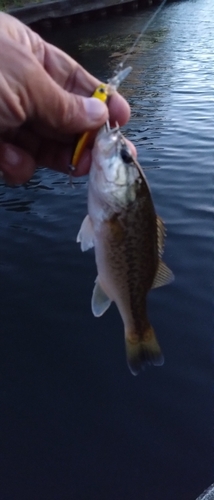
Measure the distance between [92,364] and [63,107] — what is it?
10.3ft

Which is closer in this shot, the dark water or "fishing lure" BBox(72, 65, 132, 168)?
"fishing lure" BBox(72, 65, 132, 168)

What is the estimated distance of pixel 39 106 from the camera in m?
2.43

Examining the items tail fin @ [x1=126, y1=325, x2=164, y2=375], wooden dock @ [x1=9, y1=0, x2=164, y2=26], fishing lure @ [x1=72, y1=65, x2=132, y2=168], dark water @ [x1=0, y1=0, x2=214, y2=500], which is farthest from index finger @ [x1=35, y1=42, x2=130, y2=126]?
wooden dock @ [x1=9, y1=0, x2=164, y2=26]

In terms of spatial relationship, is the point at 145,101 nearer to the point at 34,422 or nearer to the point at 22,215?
the point at 22,215

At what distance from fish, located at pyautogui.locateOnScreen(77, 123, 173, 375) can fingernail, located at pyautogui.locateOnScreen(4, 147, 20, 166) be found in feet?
2.60

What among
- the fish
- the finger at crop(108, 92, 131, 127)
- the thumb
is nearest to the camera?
the fish

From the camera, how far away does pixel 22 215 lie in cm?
779

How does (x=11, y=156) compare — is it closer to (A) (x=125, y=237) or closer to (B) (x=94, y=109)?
(B) (x=94, y=109)

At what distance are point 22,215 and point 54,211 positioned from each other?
48cm

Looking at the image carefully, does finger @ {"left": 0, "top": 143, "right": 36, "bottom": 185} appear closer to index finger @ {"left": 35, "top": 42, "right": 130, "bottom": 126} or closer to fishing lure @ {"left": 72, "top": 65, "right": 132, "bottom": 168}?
index finger @ {"left": 35, "top": 42, "right": 130, "bottom": 126}

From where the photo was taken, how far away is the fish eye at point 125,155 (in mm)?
2251

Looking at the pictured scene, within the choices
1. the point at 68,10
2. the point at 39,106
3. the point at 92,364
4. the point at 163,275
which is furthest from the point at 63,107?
the point at 68,10

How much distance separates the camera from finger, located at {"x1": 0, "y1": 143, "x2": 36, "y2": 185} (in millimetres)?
2959

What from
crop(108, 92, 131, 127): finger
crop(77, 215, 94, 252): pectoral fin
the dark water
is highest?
crop(108, 92, 131, 127): finger
